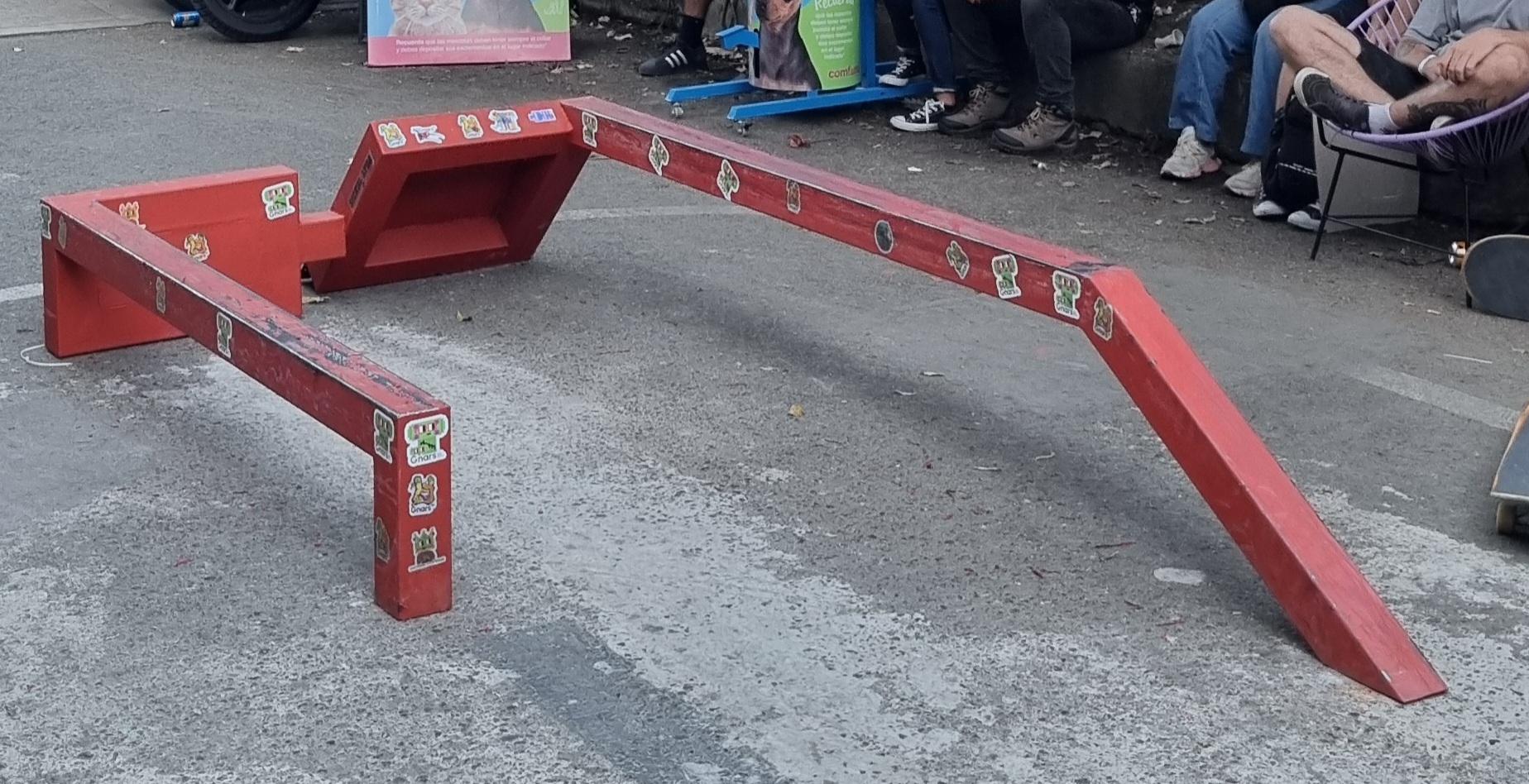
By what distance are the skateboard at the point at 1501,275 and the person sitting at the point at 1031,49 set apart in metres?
2.44

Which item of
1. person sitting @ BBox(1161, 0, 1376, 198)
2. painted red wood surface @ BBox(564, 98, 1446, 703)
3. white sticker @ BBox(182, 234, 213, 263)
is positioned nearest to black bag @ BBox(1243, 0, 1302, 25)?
person sitting @ BBox(1161, 0, 1376, 198)

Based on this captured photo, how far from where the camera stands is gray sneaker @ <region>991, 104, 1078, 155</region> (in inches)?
302

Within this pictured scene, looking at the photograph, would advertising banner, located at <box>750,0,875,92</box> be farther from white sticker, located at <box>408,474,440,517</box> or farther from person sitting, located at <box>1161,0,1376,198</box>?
white sticker, located at <box>408,474,440,517</box>

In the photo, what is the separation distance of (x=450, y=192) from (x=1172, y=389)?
2.85 metres

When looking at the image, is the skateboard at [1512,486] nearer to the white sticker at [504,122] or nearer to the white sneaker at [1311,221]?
the white sneaker at [1311,221]

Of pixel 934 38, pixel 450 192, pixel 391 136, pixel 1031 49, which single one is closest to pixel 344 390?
pixel 391 136

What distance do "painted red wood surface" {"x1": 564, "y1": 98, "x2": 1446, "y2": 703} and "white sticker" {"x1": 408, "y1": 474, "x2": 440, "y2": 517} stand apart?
1.38 m

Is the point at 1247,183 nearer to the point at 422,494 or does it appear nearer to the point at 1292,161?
the point at 1292,161

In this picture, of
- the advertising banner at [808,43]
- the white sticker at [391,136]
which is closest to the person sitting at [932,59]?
the advertising banner at [808,43]

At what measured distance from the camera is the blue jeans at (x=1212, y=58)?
6785 mm

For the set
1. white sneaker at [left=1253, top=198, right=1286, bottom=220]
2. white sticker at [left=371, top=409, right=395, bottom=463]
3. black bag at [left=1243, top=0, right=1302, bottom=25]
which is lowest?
white sneaker at [left=1253, top=198, right=1286, bottom=220]

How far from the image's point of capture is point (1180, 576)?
362 centimetres

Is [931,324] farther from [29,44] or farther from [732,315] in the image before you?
[29,44]

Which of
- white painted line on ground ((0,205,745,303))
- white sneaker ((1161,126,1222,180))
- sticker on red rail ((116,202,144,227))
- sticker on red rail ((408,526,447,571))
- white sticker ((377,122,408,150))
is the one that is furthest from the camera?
A: white sneaker ((1161,126,1222,180))
